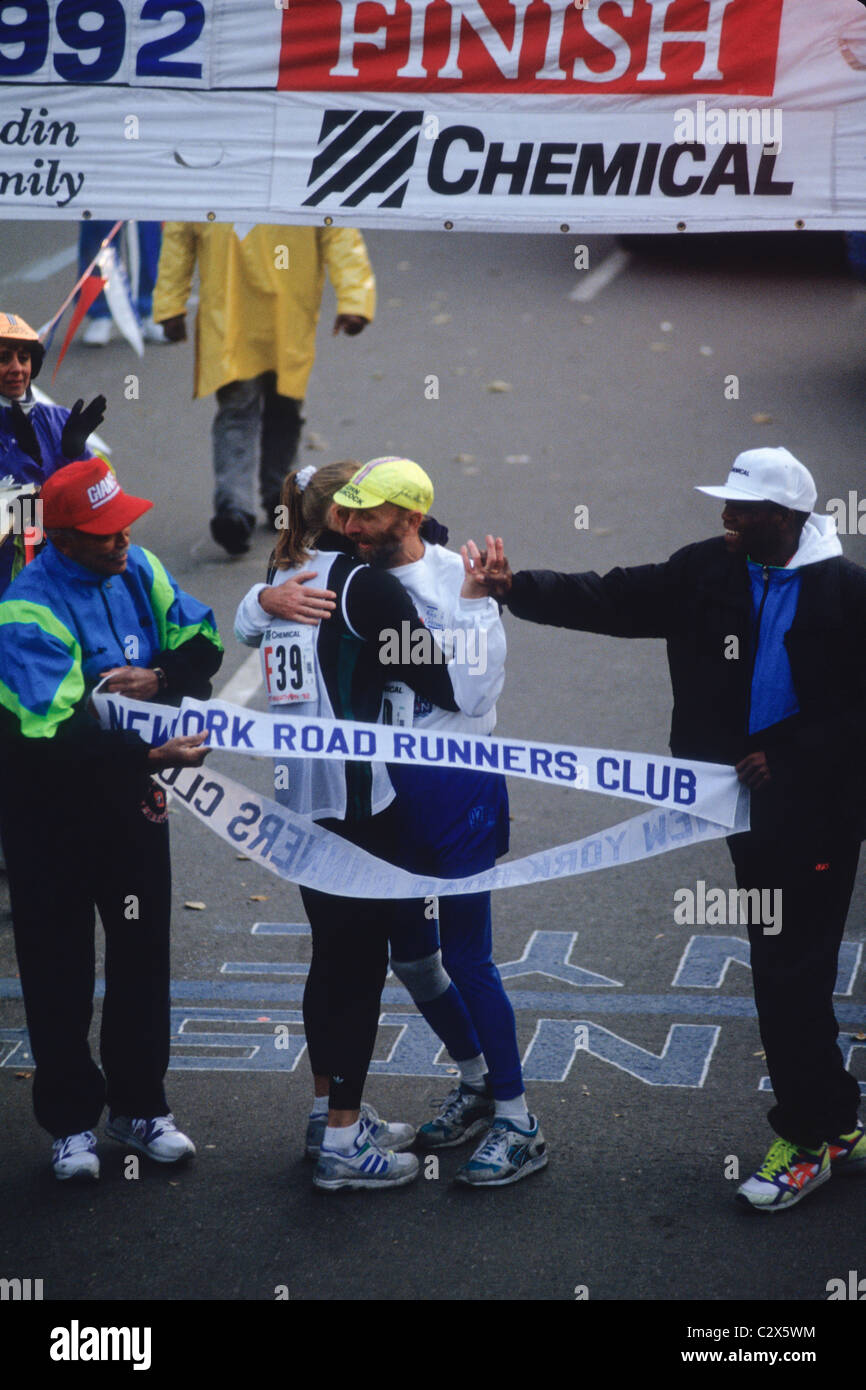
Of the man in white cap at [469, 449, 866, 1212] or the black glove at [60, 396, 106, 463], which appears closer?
the man in white cap at [469, 449, 866, 1212]

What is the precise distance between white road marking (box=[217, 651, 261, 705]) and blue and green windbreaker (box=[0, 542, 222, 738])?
11.1 ft

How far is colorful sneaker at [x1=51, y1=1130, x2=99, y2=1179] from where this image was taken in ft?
16.1

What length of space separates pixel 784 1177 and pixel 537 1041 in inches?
47.5

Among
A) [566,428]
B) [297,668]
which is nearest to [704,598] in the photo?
[297,668]

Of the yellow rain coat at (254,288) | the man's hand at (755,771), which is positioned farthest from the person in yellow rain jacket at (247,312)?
the man's hand at (755,771)

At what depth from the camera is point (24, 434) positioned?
6.00 meters

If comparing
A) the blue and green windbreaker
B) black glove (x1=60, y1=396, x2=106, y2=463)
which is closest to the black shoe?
black glove (x1=60, y1=396, x2=106, y2=463)

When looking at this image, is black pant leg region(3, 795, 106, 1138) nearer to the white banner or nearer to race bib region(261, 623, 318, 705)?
the white banner

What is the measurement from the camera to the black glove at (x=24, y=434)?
5992 mm

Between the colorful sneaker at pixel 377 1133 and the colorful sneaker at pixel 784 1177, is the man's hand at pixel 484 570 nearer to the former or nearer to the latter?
the colorful sneaker at pixel 377 1133

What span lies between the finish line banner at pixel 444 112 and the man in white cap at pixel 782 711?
3.66 ft

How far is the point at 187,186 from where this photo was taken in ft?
17.2

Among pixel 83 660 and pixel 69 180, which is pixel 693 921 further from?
pixel 69 180

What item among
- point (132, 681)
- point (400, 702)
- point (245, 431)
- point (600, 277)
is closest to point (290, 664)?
point (400, 702)
